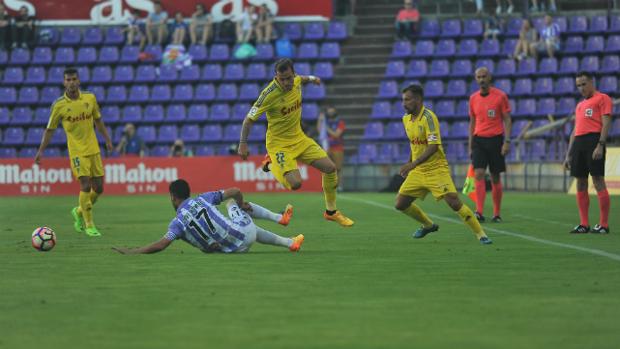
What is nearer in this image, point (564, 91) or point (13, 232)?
point (13, 232)

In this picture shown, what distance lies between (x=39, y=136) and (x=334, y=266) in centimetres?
2454

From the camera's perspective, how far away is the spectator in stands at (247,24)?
36.2m

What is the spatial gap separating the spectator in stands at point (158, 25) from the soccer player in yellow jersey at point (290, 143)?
20841 millimetres

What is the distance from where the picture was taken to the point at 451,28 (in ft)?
118

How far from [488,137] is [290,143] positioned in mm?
3676

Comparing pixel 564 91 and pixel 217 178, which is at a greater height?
pixel 564 91

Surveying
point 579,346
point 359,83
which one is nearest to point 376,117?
point 359,83

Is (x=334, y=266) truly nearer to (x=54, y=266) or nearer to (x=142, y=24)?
(x=54, y=266)

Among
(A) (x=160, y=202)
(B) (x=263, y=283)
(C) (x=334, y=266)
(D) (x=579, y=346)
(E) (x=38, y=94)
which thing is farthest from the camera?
(E) (x=38, y=94)

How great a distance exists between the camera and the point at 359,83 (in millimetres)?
36219

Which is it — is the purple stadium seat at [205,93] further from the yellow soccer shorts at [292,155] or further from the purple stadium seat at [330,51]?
the yellow soccer shorts at [292,155]

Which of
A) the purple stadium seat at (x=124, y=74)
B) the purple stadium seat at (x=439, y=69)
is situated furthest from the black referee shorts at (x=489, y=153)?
the purple stadium seat at (x=124, y=74)

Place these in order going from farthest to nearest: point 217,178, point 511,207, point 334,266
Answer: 1. point 217,178
2. point 511,207
3. point 334,266

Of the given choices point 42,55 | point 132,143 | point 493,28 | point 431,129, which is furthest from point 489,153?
point 42,55
